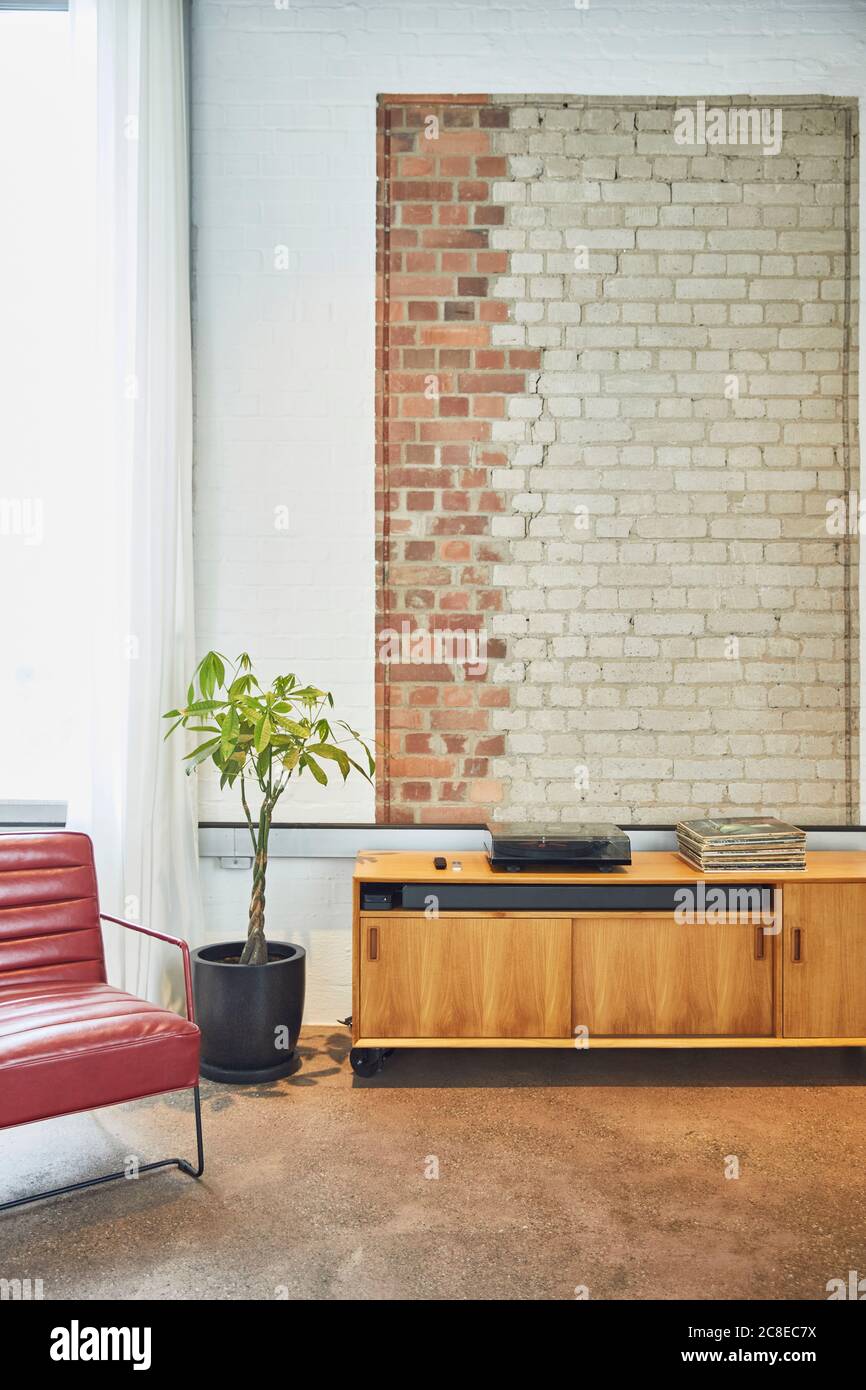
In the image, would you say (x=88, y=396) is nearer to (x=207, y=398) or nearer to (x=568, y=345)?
(x=207, y=398)

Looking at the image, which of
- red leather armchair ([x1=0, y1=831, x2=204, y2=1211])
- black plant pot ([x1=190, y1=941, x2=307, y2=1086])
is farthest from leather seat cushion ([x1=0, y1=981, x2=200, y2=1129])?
black plant pot ([x1=190, y1=941, x2=307, y2=1086])

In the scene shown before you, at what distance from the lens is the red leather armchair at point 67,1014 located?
7.98ft

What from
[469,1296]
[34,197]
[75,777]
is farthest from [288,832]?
[34,197]

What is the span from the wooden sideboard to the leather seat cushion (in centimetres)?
78

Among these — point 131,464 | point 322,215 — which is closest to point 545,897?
Answer: point 131,464

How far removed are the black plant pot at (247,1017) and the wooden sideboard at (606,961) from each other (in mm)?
230

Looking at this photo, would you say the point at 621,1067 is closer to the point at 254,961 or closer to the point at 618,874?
the point at 618,874

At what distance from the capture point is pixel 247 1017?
131 inches

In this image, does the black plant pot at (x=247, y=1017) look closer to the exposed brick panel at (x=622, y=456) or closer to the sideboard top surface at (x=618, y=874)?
the sideboard top surface at (x=618, y=874)

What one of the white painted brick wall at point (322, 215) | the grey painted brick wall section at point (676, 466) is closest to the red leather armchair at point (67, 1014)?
the white painted brick wall at point (322, 215)

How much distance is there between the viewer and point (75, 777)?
3410 mm

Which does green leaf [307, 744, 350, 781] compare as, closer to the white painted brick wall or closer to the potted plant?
the potted plant

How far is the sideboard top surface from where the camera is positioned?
10.9ft

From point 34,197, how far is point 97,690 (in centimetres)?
180
